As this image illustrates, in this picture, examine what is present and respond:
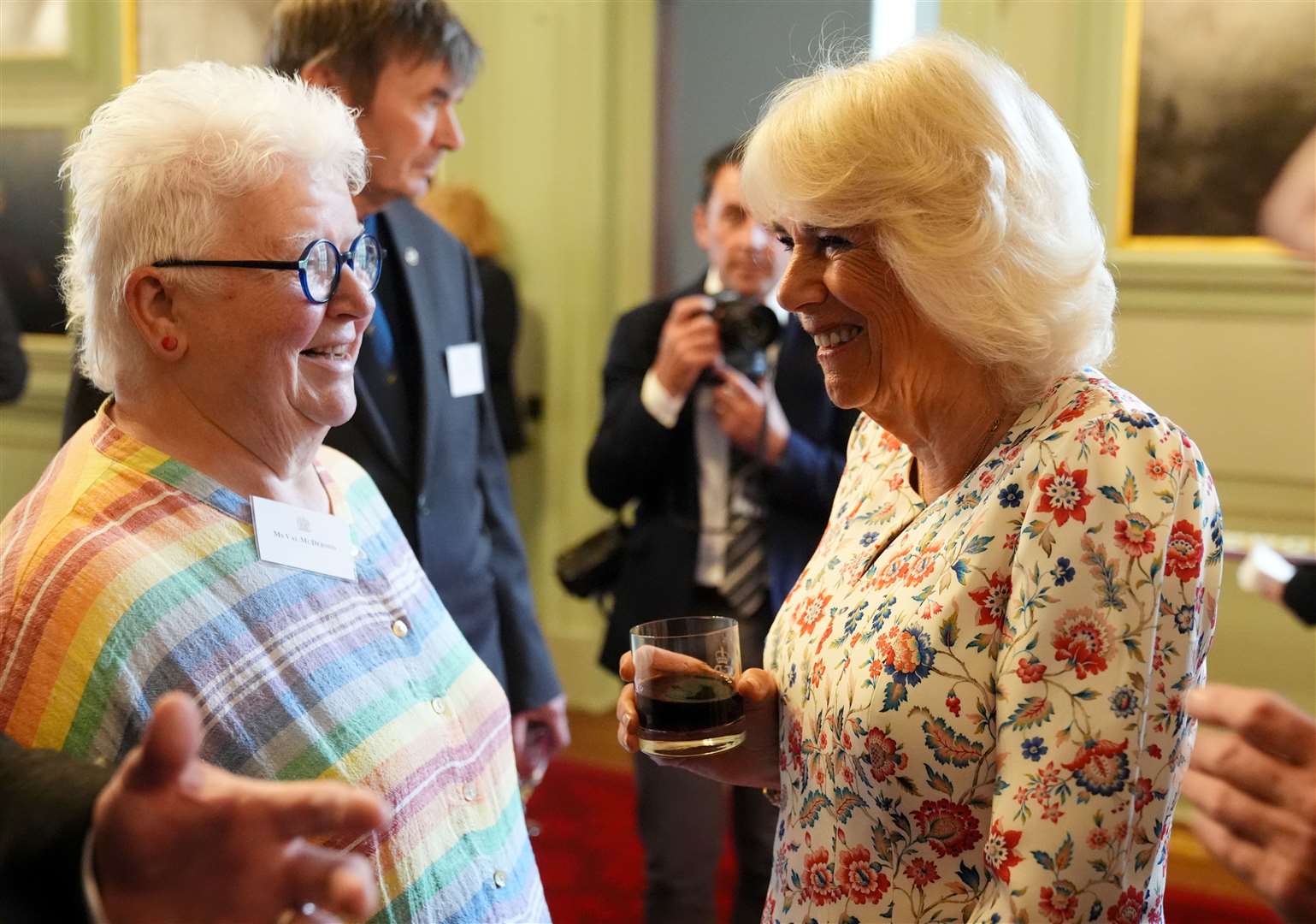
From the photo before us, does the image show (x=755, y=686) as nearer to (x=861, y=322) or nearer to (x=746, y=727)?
(x=746, y=727)

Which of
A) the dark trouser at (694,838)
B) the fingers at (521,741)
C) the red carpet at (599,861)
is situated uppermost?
the fingers at (521,741)

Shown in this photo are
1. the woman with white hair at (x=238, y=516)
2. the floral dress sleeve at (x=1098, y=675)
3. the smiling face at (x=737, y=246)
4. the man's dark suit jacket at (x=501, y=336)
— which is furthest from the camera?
the man's dark suit jacket at (x=501, y=336)

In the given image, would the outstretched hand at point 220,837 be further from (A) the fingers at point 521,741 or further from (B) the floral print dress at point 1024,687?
(A) the fingers at point 521,741

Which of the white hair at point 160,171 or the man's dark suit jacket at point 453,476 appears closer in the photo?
the white hair at point 160,171

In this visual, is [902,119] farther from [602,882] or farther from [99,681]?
[602,882]

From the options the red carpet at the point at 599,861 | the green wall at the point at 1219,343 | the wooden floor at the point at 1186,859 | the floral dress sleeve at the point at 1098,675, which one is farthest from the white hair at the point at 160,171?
the green wall at the point at 1219,343

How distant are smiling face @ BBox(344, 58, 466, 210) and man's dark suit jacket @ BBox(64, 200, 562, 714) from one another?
145mm

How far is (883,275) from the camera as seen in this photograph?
1413mm

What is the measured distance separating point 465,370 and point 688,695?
44.5 inches

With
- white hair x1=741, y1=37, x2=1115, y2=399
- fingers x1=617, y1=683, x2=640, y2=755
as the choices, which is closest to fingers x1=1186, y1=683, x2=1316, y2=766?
white hair x1=741, y1=37, x2=1115, y2=399

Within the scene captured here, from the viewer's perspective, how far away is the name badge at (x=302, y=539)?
1.41m

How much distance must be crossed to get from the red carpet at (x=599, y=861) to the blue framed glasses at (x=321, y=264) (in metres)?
1.92

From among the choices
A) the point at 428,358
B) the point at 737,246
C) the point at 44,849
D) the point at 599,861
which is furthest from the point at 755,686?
the point at 599,861

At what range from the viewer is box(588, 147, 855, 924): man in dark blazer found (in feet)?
8.20
